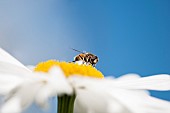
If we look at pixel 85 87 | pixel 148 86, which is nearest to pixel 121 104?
pixel 85 87

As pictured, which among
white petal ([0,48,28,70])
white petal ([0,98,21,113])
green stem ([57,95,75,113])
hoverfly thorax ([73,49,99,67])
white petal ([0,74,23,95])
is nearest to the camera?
white petal ([0,98,21,113])

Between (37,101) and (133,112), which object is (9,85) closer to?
(37,101)

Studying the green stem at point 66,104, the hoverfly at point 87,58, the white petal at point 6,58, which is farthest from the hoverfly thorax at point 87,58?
the green stem at point 66,104

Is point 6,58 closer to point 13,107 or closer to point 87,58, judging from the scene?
point 13,107

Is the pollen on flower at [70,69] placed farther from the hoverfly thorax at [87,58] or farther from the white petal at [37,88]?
the hoverfly thorax at [87,58]

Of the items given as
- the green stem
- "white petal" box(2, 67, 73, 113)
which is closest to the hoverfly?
the green stem

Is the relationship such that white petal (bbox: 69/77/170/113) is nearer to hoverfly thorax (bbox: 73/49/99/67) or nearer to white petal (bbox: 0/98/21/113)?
white petal (bbox: 0/98/21/113)

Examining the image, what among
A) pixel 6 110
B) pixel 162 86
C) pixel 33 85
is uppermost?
pixel 162 86

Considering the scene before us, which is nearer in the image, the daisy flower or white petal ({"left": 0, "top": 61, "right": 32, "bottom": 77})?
the daisy flower
